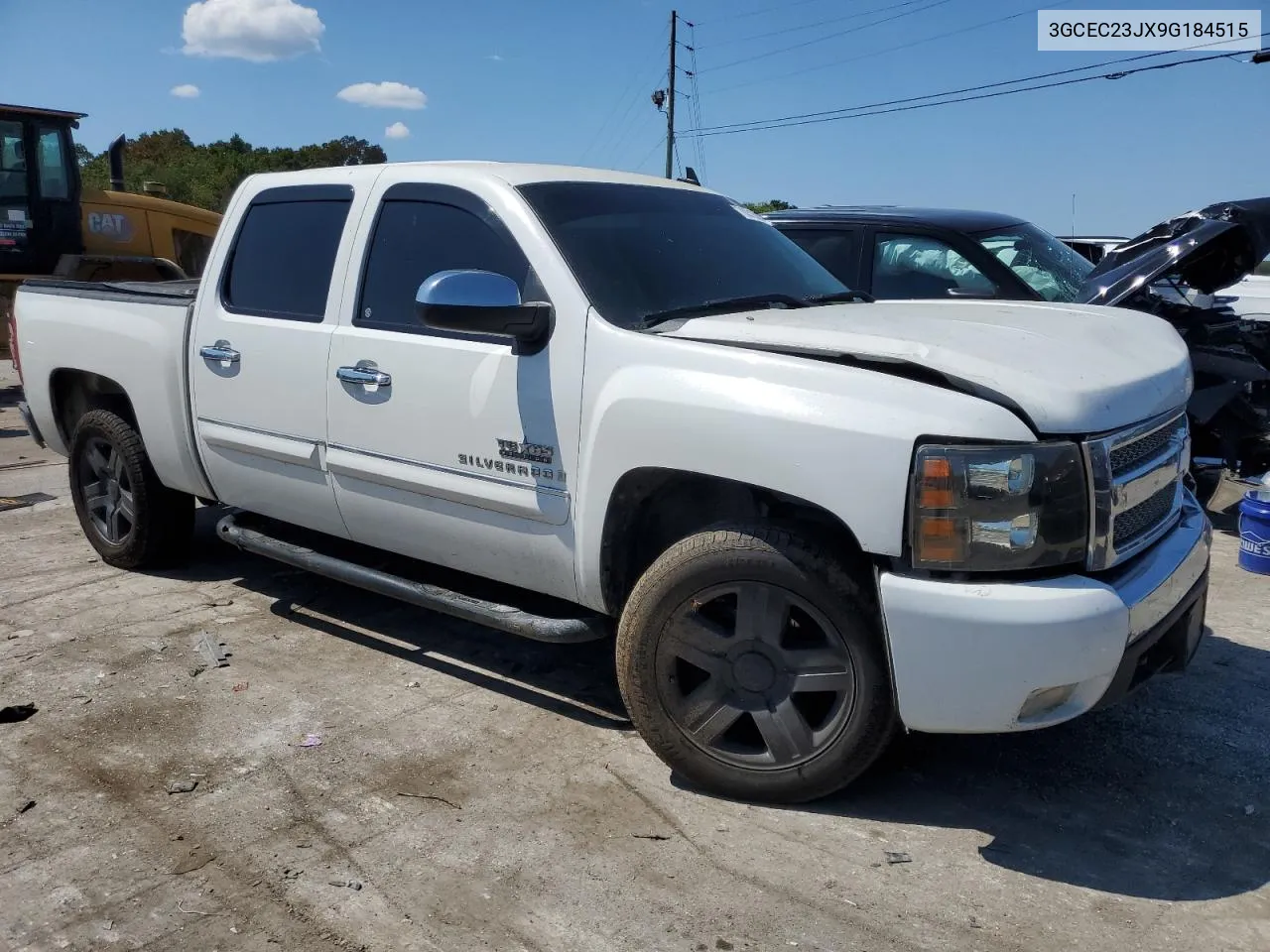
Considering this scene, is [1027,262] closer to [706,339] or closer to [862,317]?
[862,317]

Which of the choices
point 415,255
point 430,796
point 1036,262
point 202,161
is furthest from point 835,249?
point 202,161

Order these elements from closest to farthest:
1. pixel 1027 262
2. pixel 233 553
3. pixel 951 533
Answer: pixel 951 533, pixel 233 553, pixel 1027 262

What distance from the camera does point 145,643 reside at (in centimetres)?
470

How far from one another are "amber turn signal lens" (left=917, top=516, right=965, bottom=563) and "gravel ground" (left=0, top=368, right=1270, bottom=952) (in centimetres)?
87

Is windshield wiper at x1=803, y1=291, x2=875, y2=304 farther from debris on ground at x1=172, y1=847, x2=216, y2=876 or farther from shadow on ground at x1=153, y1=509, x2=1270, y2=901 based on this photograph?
debris on ground at x1=172, y1=847, x2=216, y2=876

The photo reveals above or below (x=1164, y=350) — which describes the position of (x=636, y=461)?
below

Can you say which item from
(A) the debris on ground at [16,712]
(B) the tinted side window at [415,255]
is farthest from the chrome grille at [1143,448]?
(A) the debris on ground at [16,712]

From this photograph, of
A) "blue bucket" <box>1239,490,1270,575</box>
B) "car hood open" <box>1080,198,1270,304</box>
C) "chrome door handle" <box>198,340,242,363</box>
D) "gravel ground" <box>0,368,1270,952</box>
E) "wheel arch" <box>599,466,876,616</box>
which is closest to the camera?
"gravel ground" <box>0,368,1270,952</box>

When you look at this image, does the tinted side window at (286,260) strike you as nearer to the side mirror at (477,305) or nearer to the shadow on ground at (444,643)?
the side mirror at (477,305)

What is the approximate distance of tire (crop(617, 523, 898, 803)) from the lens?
3.08m

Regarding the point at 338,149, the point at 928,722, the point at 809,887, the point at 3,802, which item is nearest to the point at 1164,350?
the point at 928,722

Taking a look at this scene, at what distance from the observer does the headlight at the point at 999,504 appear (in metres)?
2.81

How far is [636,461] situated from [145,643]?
259cm

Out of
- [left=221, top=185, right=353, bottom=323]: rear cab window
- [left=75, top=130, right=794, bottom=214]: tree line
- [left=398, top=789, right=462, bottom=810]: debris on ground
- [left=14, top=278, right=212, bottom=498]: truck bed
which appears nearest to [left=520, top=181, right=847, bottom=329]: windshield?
[left=221, top=185, right=353, bottom=323]: rear cab window
